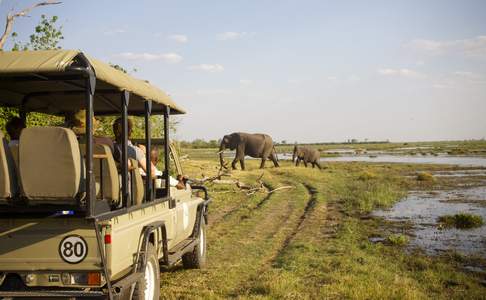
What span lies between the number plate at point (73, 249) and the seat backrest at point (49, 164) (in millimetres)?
330

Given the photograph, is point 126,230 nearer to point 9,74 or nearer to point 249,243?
point 9,74

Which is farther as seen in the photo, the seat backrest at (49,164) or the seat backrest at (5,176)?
the seat backrest at (5,176)

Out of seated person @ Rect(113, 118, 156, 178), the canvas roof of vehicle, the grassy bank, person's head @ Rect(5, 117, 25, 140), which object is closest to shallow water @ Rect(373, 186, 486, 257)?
the grassy bank

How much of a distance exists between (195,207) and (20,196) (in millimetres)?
3994

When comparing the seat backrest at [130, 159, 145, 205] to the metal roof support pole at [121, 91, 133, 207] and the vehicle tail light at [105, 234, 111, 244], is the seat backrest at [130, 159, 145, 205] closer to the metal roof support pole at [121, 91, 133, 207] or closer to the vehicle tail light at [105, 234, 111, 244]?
the metal roof support pole at [121, 91, 133, 207]

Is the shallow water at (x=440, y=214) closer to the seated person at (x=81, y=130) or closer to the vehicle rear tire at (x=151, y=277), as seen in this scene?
the vehicle rear tire at (x=151, y=277)

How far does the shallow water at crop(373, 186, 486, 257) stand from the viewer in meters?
11.3

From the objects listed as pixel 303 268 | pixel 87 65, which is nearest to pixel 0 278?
pixel 87 65

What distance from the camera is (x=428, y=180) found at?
27453mm

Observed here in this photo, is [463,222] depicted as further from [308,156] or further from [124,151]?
[308,156]

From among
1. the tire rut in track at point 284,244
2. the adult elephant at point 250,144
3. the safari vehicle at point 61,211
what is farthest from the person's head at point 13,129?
the adult elephant at point 250,144

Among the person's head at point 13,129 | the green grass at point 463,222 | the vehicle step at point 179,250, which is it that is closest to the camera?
the person's head at point 13,129

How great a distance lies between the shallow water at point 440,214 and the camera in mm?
11276

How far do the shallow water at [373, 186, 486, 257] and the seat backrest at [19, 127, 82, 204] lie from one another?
822cm
